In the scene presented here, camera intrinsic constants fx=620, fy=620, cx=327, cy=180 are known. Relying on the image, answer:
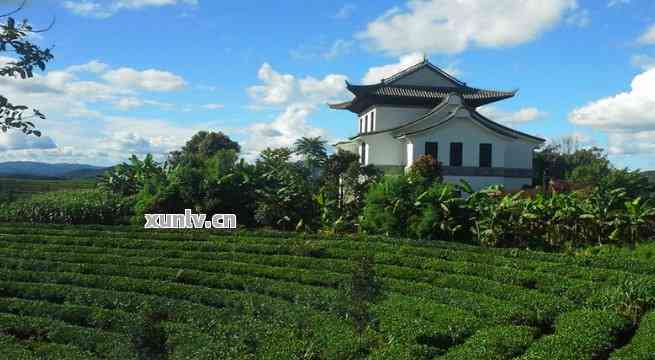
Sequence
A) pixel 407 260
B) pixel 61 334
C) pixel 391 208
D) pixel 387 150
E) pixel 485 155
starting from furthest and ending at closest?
pixel 387 150, pixel 485 155, pixel 391 208, pixel 407 260, pixel 61 334

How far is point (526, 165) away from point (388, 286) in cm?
2402

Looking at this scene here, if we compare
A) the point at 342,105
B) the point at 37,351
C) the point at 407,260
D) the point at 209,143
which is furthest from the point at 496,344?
the point at 209,143

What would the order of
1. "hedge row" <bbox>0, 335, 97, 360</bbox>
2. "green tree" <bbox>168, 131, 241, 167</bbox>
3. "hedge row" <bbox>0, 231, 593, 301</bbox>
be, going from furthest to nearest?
"green tree" <bbox>168, 131, 241, 167</bbox> < "hedge row" <bbox>0, 231, 593, 301</bbox> < "hedge row" <bbox>0, 335, 97, 360</bbox>

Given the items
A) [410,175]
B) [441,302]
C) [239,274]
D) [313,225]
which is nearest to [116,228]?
[313,225]

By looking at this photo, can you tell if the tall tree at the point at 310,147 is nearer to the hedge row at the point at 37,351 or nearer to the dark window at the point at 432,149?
the dark window at the point at 432,149

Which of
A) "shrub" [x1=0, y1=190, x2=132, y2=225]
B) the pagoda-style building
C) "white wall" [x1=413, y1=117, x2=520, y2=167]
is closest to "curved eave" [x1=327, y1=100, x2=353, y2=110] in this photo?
the pagoda-style building

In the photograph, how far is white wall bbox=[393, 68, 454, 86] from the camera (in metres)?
34.7

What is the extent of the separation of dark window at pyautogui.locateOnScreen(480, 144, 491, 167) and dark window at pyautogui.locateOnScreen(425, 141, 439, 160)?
90.6 inches

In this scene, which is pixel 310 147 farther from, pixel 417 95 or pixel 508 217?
pixel 508 217

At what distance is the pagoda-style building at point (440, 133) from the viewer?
2984cm

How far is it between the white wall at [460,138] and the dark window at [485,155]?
25cm

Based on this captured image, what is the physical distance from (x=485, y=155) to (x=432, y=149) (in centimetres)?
272

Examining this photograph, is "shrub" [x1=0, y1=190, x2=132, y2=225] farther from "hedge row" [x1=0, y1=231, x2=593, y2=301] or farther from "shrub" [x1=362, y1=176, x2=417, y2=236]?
"shrub" [x1=362, y1=176, x2=417, y2=236]

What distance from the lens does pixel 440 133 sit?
2983cm
